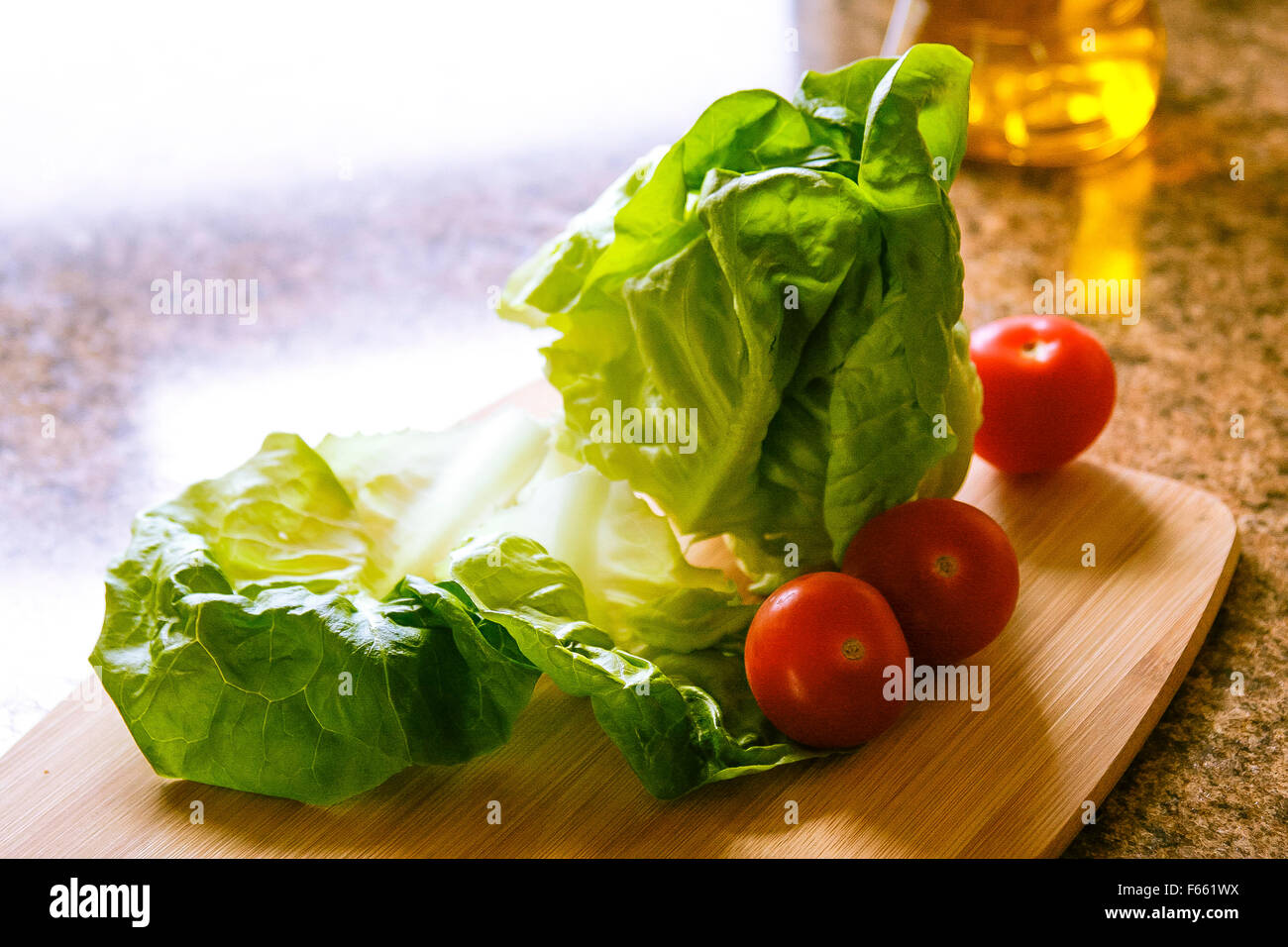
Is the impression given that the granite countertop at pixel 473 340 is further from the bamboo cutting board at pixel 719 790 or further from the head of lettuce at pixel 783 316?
the head of lettuce at pixel 783 316

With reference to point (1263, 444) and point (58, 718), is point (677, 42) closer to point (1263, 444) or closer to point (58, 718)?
point (1263, 444)

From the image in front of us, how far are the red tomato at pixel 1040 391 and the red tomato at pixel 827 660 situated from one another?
33 cm

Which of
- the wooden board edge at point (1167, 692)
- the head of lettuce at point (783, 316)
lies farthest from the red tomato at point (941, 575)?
the wooden board edge at point (1167, 692)

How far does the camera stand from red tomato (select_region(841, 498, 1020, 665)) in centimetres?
108

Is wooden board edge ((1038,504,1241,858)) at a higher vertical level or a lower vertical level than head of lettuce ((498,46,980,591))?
lower

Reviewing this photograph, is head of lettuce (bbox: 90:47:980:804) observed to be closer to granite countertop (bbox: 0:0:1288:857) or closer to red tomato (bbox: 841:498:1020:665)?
red tomato (bbox: 841:498:1020:665)

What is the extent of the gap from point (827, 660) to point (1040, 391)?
42cm

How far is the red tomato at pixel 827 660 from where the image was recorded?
3.32ft

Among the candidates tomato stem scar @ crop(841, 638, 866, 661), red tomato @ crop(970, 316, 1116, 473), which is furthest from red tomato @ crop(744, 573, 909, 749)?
red tomato @ crop(970, 316, 1116, 473)

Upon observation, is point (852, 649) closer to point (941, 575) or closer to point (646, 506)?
point (941, 575)

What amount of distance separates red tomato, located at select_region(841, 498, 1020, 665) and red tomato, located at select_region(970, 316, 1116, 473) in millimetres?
209

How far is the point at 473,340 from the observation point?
1674 mm

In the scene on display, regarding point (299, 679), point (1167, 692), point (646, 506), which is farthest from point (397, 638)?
point (1167, 692)
